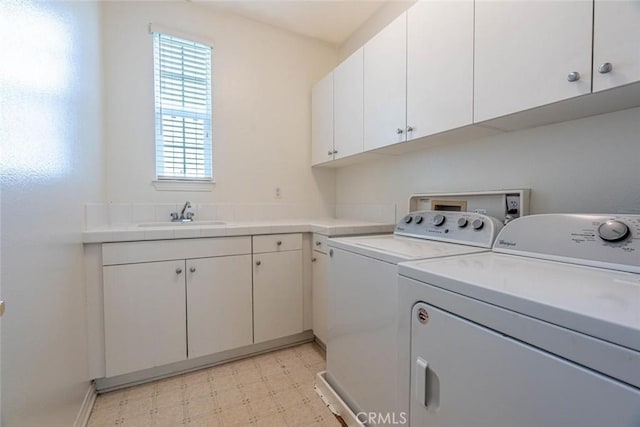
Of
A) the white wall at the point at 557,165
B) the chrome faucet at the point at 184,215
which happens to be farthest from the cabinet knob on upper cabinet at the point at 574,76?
the chrome faucet at the point at 184,215

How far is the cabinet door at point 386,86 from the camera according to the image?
1654mm

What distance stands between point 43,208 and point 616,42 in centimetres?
200

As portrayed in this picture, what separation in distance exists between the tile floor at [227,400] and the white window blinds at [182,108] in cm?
145

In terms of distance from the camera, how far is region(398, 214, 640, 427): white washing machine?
527 mm

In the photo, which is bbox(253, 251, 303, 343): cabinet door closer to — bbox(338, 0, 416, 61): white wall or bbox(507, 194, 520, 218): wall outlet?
bbox(507, 194, 520, 218): wall outlet

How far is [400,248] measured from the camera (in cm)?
127

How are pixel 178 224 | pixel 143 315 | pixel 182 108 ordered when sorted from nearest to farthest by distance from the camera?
pixel 143 315 < pixel 178 224 < pixel 182 108

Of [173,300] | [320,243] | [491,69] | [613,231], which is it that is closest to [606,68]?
[491,69]

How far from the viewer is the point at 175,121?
7.41 feet

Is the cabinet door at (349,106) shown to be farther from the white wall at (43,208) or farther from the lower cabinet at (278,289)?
the white wall at (43,208)

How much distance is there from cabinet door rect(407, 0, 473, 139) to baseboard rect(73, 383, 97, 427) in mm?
2181

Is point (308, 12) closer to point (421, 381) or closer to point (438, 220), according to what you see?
point (438, 220)

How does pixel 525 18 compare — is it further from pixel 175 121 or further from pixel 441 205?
pixel 175 121

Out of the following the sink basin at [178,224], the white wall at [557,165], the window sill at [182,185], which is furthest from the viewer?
the window sill at [182,185]
